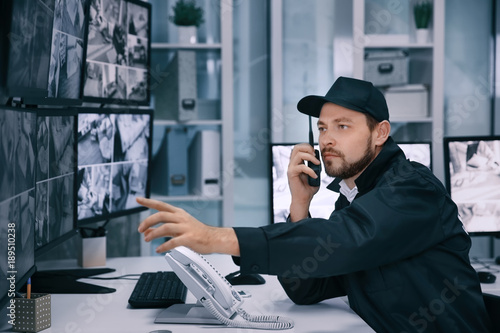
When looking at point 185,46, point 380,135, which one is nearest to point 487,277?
point 380,135

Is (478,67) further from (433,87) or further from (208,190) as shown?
(208,190)

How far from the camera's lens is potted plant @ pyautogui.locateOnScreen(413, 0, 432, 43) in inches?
130

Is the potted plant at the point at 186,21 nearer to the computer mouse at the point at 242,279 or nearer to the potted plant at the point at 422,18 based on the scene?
the potted plant at the point at 422,18

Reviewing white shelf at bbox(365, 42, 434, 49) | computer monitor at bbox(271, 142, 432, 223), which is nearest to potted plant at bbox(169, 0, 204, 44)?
white shelf at bbox(365, 42, 434, 49)

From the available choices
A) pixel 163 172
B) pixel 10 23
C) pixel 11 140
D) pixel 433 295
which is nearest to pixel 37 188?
pixel 11 140

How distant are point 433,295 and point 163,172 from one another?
209 cm

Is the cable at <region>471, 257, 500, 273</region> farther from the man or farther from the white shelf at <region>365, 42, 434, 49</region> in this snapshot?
the white shelf at <region>365, 42, 434, 49</region>

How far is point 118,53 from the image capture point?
7.70 ft

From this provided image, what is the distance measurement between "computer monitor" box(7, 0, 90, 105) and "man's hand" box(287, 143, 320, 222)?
80 cm

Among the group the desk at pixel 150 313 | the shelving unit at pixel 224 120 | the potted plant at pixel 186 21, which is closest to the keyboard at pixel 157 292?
the desk at pixel 150 313

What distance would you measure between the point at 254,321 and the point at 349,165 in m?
0.55

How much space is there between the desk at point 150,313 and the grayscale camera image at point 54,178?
220 millimetres

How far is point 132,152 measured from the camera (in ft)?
7.18

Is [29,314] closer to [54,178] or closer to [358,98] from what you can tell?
[54,178]
